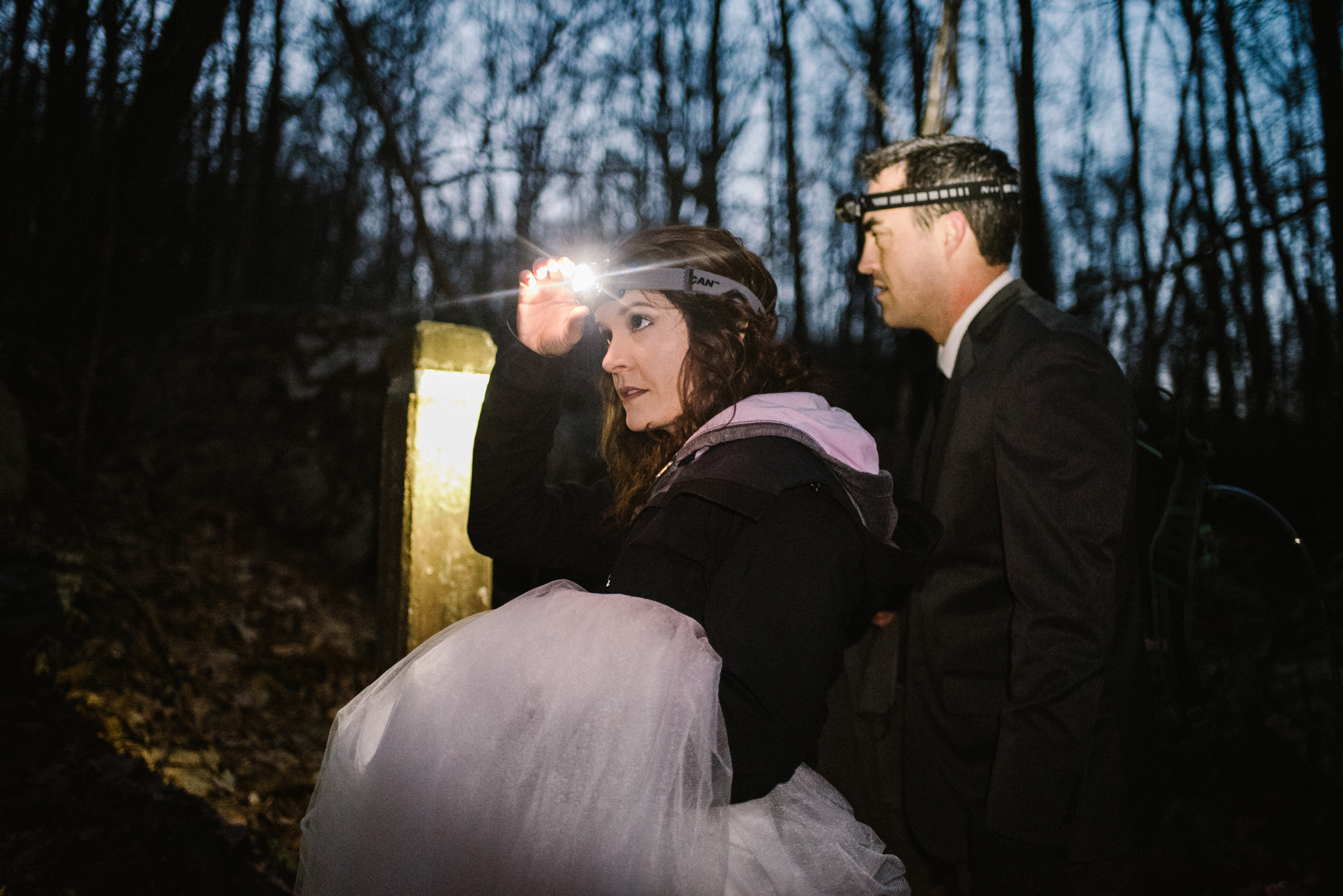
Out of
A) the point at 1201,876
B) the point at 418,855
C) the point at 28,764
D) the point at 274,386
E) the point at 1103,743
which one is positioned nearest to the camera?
the point at 418,855

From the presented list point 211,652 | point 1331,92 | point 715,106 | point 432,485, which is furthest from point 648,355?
point 715,106

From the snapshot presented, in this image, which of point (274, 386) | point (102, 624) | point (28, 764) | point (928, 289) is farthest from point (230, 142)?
point (928, 289)

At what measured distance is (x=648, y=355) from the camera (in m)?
1.78

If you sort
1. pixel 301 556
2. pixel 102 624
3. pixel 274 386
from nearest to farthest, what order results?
pixel 102 624 → pixel 301 556 → pixel 274 386

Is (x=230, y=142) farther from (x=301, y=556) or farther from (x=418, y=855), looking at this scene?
(x=418, y=855)

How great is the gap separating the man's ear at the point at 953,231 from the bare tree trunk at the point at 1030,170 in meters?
4.61

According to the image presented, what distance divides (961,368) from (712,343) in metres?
0.82

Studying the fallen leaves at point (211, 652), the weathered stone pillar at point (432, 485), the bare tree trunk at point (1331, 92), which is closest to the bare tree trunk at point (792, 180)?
the bare tree trunk at point (1331, 92)

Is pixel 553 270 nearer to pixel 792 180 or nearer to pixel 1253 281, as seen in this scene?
pixel 792 180

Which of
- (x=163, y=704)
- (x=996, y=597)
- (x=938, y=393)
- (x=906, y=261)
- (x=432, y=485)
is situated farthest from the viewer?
(x=163, y=704)

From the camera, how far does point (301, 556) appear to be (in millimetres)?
6625

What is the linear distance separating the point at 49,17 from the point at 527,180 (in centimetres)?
688

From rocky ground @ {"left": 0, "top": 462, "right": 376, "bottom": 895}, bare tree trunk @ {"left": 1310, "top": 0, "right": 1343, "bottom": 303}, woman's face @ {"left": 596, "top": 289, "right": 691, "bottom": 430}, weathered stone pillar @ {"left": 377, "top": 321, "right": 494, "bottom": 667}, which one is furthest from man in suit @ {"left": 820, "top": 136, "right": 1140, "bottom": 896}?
bare tree trunk @ {"left": 1310, "top": 0, "right": 1343, "bottom": 303}

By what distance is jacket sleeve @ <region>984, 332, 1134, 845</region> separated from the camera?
5.08 feet
